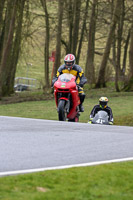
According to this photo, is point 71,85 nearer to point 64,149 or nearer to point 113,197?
point 64,149

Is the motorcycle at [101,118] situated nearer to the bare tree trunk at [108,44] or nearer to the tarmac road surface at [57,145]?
the tarmac road surface at [57,145]

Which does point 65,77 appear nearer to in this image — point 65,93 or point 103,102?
point 65,93

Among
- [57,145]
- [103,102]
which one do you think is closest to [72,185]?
[57,145]

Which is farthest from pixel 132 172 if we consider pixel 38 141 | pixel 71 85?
pixel 71 85

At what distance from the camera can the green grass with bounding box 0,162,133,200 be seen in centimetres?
492

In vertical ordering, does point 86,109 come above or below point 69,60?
below

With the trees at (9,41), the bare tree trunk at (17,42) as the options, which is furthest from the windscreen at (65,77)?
the bare tree trunk at (17,42)

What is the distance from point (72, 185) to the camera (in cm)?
541

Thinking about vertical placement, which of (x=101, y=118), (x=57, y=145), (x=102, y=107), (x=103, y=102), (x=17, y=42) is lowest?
(x=101, y=118)

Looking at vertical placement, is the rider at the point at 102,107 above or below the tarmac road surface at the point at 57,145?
below

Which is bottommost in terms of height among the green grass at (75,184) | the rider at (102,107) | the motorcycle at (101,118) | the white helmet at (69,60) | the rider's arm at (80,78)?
the motorcycle at (101,118)

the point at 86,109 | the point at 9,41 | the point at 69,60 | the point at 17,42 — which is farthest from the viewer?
the point at 17,42

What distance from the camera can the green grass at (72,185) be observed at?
492cm

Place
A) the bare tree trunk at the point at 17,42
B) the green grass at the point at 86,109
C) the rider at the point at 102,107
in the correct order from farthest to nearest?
the bare tree trunk at the point at 17,42 → the green grass at the point at 86,109 → the rider at the point at 102,107
